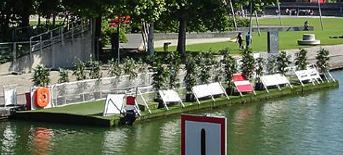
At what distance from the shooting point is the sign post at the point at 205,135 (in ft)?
21.2

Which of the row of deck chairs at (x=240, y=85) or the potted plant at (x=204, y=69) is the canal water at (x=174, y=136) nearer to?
the row of deck chairs at (x=240, y=85)

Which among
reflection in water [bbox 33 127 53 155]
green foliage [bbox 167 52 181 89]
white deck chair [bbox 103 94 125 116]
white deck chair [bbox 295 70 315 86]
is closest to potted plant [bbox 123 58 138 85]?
green foliage [bbox 167 52 181 89]

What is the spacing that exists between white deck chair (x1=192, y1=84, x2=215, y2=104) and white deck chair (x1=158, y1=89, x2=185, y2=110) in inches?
37.2

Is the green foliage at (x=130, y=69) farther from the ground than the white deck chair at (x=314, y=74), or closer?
farther from the ground

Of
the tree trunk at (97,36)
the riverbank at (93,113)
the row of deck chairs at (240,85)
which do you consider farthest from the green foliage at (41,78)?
the tree trunk at (97,36)

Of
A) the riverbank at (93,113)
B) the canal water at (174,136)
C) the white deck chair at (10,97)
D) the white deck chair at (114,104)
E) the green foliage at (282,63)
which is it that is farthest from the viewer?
the green foliage at (282,63)

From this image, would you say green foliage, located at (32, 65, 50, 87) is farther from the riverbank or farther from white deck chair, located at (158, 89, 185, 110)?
white deck chair, located at (158, 89, 185, 110)

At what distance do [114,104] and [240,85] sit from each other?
7760 millimetres

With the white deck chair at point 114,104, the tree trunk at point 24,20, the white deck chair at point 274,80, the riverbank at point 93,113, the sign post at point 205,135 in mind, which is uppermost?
the tree trunk at point 24,20

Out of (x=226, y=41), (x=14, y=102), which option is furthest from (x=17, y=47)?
(x=226, y=41)

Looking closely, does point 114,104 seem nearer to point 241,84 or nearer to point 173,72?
point 173,72

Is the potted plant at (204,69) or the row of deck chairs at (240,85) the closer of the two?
the row of deck chairs at (240,85)

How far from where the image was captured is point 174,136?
23.3m

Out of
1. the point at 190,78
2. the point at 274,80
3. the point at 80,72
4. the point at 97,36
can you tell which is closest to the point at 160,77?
the point at 190,78
